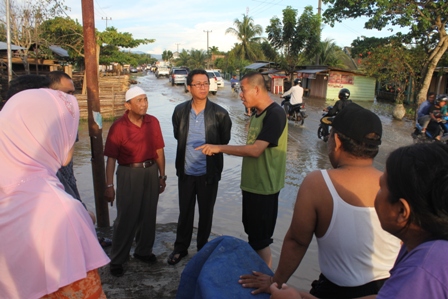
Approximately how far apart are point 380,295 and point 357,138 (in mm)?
765

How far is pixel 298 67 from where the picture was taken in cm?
2833

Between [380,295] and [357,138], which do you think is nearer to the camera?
[380,295]

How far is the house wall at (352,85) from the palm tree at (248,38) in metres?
19.4

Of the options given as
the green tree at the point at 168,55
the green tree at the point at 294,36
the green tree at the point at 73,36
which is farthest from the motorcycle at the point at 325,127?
the green tree at the point at 168,55

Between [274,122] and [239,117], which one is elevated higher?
[274,122]

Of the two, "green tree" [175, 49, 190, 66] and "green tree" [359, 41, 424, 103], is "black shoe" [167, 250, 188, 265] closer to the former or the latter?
"green tree" [359, 41, 424, 103]

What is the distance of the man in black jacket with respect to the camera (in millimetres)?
3461

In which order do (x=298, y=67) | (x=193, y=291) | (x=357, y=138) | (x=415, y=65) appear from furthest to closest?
1. (x=298, y=67)
2. (x=415, y=65)
3. (x=193, y=291)
4. (x=357, y=138)

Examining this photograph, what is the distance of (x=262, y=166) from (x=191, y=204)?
0.96 m

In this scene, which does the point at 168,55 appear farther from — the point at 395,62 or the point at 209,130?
the point at 209,130

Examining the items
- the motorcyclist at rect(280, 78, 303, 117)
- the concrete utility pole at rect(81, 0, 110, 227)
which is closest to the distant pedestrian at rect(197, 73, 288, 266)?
the concrete utility pole at rect(81, 0, 110, 227)

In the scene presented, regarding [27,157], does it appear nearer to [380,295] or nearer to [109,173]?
[380,295]

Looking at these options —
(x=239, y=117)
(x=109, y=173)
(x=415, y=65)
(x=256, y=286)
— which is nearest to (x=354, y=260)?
(x=256, y=286)

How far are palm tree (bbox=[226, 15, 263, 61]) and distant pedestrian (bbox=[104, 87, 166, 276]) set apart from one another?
40.9 m
